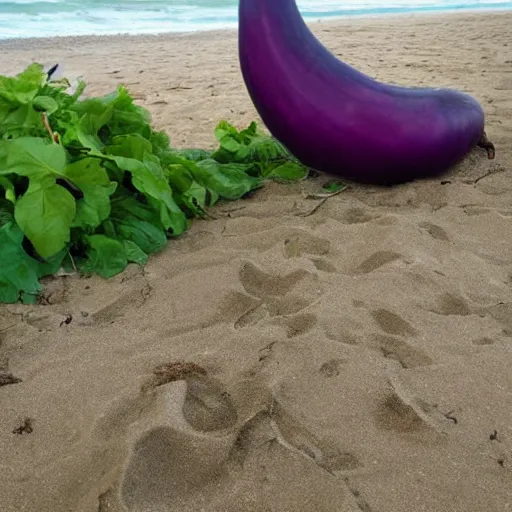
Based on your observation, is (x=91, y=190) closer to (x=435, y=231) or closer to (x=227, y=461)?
(x=227, y=461)

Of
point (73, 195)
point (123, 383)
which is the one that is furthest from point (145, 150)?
point (123, 383)

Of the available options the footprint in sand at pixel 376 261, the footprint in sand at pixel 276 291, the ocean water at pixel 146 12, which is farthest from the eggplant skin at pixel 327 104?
the ocean water at pixel 146 12

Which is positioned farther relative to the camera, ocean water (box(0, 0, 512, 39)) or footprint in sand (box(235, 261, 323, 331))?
ocean water (box(0, 0, 512, 39))

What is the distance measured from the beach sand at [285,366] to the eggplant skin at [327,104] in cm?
19

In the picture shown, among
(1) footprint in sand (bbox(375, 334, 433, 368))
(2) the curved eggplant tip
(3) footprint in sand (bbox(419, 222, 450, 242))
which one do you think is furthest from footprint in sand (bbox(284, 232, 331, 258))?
(2) the curved eggplant tip

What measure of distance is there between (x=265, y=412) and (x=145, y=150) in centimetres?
109

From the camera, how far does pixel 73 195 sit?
189 cm

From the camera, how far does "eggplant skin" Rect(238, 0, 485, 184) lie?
7.48 feet

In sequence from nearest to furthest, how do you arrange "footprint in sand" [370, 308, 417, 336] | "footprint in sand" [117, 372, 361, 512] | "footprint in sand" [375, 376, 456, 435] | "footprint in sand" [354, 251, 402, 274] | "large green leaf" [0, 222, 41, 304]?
"footprint in sand" [117, 372, 361, 512] < "footprint in sand" [375, 376, 456, 435] < "footprint in sand" [370, 308, 417, 336] < "large green leaf" [0, 222, 41, 304] < "footprint in sand" [354, 251, 402, 274]

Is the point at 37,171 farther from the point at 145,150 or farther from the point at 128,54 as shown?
the point at 128,54

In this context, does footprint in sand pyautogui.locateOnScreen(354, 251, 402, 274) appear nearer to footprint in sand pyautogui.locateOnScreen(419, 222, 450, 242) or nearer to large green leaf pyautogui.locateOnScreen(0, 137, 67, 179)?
footprint in sand pyautogui.locateOnScreen(419, 222, 450, 242)

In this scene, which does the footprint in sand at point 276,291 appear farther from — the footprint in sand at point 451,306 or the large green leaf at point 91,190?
the large green leaf at point 91,190

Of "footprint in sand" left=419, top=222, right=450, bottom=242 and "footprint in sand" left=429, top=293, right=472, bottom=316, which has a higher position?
"footprint in sand" left=419, top=222, right=450, bottom=242

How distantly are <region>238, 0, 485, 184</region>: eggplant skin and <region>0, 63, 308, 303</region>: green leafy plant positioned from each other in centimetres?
38
